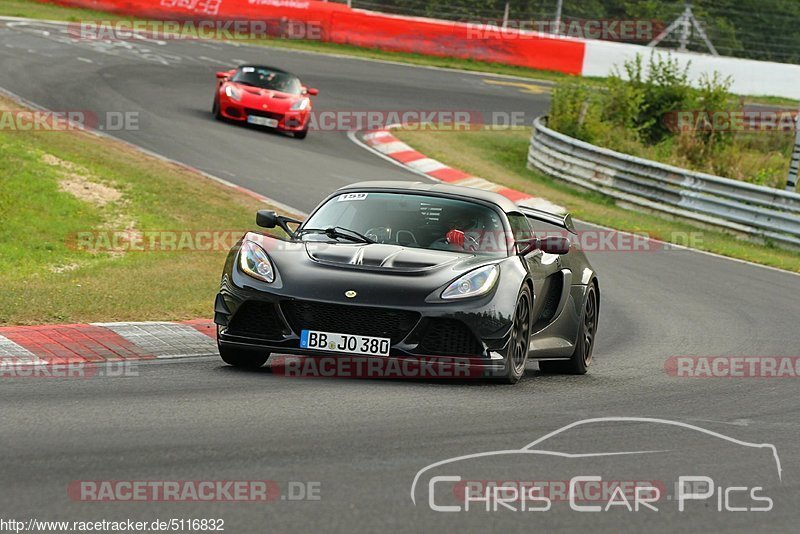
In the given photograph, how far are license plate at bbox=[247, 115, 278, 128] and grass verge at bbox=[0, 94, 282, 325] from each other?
5.54 meters

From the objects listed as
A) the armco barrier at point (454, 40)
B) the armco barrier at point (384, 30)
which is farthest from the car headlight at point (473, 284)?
the armco barrier at point (384, 30)

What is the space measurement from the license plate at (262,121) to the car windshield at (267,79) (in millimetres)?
672

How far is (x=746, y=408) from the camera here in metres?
8.12

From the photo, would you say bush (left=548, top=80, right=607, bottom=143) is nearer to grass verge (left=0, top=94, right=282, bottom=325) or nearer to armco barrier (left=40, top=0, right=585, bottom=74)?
grass verge (left=0, top=94, right=282, bottom=325)

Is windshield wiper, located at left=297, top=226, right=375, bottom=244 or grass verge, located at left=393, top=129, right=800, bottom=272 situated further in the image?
grass verge, located at left=393, top=129, right=800, bottom=272

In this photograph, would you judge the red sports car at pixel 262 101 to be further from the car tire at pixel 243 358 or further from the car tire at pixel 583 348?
the car tire at pixel 243 358

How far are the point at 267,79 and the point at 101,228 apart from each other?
37.8 ft

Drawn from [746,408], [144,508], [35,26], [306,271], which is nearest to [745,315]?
[746,408]

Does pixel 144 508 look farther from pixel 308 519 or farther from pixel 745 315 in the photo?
pixel 745 315

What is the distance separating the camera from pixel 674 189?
73.3 ft

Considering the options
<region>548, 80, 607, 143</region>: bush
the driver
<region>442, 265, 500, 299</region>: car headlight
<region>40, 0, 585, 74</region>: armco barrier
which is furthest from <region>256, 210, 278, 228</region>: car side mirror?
<region>40, 0, 585, 74</region>: armco barrier

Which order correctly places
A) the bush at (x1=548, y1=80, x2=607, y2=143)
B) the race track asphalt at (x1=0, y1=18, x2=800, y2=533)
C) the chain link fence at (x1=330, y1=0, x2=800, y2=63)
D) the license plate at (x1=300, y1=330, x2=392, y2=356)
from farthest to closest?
the chain link fence at (x1=330, y1=0, x2=800, y2=63)
the bush at (x1=548, y1=80, x2=607, y2=143)
the license plate at (x1=300, y1=330, x2=392, y2=356)
the race track asphalt at (x1=0, y1=18, x2=800, y2=533)

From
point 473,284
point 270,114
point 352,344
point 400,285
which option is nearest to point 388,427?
point 352,344

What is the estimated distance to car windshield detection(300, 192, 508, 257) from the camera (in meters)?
8.80
